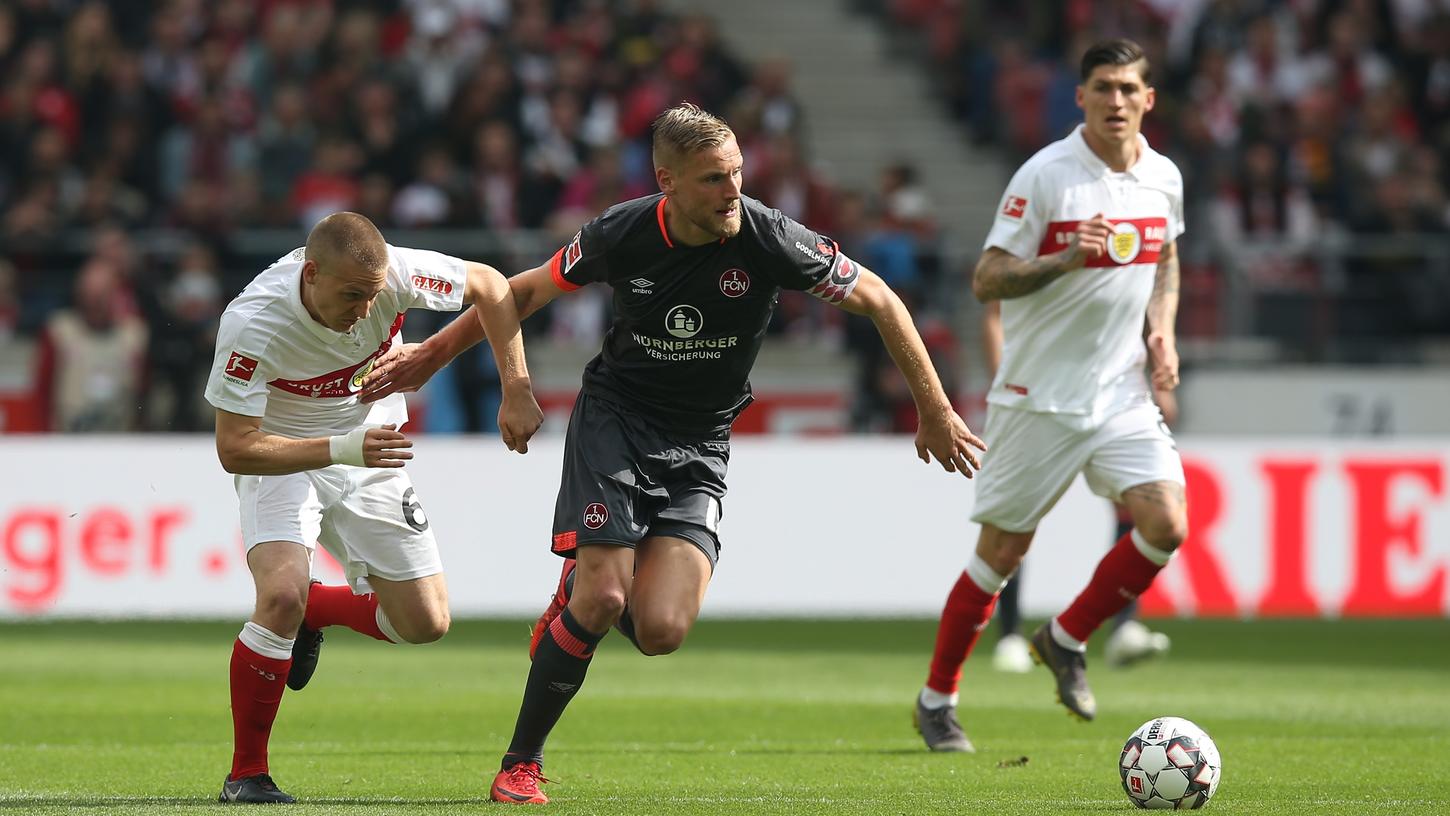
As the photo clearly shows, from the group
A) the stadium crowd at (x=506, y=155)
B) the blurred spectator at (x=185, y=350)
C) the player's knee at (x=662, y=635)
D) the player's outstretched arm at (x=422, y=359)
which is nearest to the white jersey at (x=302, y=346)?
the player's outstretched arm at (x=422, y=359)

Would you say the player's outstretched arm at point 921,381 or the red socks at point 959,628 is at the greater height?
the player's outstretched arm at point 921,381

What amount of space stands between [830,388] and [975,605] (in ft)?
29.9

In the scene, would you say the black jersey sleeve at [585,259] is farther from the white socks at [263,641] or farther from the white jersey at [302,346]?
the white socks at [263,641]

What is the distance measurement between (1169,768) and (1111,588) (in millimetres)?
1845

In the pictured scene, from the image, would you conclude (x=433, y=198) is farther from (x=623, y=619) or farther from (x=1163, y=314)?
(x=623, y=619)

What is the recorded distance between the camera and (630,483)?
22.4ft

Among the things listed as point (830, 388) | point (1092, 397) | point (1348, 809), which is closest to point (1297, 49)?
point (830, 388)

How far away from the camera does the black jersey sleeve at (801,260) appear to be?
6.68 m

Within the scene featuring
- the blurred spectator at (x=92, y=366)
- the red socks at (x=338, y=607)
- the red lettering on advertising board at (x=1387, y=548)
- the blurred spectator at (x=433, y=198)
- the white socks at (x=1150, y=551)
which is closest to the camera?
the red socks at (x=338, y=607)

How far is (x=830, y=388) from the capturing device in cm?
1730

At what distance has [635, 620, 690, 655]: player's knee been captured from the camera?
262 inches

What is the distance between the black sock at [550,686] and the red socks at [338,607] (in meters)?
1.28

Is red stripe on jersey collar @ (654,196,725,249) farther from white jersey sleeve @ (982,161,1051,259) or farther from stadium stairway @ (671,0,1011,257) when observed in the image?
stadium stairway @ (671,0,1011,257)

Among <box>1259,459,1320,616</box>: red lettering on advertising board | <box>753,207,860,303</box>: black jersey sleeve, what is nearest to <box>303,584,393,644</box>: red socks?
<box>753,207,860,303</box>: black jersey sleeve
